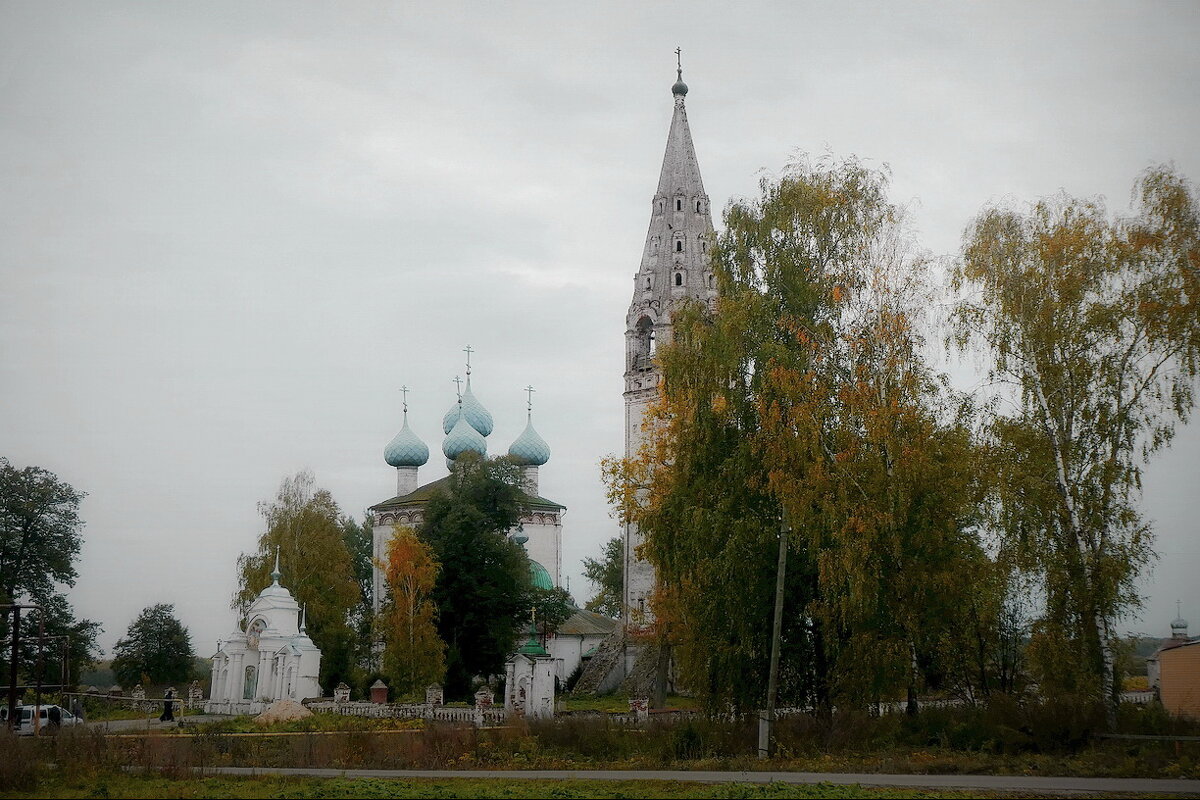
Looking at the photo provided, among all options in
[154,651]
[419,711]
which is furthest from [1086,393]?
[154,651]

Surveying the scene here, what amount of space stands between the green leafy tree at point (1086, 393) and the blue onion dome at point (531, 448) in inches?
1571

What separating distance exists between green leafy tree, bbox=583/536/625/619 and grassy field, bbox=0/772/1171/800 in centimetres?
4711

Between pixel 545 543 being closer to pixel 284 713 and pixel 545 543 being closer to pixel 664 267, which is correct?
pixel 664 267

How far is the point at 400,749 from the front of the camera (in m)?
17.6

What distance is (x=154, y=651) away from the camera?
56.5 metres

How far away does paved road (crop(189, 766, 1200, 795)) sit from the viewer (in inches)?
496

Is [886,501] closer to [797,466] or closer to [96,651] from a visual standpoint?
[797,466]

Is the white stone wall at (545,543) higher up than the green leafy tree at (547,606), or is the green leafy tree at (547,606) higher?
the white stone wall at (545,543)

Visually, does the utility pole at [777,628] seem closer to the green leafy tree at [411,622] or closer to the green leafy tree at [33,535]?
the green leafy tree at [411,622]

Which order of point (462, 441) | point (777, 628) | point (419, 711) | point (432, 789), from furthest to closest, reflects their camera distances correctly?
point (462, 441) < point (419, 711) < point (777, 628) < point (432, 789)

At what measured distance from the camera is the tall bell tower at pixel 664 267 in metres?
45.7

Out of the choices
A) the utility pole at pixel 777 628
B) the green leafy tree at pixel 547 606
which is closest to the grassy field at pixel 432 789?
the utility pole at pixel 777 628

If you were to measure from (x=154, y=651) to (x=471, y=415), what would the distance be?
69.5 feet

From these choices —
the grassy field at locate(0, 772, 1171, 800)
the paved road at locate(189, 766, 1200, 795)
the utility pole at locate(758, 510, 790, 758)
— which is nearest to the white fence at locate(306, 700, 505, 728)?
the utility pole at locate(758, 510, 790, 758)
